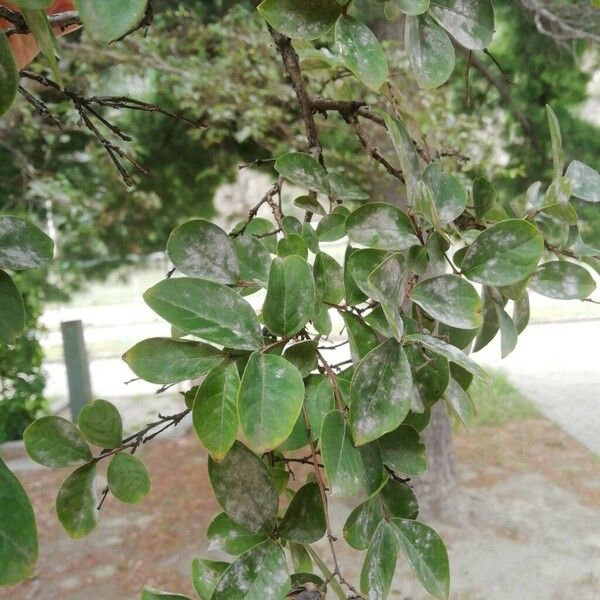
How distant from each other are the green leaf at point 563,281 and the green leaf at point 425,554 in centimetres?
17

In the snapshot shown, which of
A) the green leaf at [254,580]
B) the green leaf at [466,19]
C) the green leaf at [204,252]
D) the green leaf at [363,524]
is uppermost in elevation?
the green leaf at [466,19]

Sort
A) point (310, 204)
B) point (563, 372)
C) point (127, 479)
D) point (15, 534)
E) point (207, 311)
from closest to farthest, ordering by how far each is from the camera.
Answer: point (15, 534), point (207, 311), point (127, 479), point (310, 204), point (563, 372)

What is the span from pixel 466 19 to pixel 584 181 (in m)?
0.15

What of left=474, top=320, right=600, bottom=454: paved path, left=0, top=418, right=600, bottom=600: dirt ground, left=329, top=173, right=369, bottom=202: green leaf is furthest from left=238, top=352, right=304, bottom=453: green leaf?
left=474, top=320, right=600, bottom=454: paved path

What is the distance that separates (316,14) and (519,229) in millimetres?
151

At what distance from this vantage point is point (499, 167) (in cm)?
329

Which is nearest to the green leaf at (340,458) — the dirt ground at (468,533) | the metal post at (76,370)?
the dirt ground at (468,533)

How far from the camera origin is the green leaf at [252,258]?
0.38 m

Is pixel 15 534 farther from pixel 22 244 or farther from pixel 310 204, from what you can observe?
pixel 310 204

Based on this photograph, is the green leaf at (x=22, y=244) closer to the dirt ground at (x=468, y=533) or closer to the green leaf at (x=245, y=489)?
the green leaf at (x=245, y=489)

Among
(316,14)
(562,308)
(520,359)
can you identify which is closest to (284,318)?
(316,14)

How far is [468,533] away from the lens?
2.98 metres

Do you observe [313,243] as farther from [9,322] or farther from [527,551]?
[527,551]

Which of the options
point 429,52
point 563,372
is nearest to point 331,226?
point 429,52
